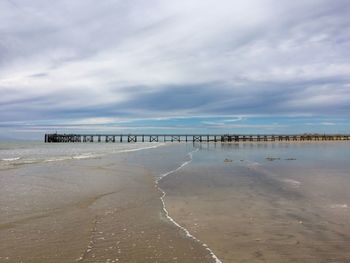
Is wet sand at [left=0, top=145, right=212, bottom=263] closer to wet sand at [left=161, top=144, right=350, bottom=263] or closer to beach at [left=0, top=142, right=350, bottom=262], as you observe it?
beach at [left=0, top=142, right=350, bottom=262]

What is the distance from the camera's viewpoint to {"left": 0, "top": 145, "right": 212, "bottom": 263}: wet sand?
689 centimetres

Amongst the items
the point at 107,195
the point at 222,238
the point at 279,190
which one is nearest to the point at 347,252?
the point at 222,238

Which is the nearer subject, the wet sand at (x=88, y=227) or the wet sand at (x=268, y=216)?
the wet sand at (x=88, y=227)

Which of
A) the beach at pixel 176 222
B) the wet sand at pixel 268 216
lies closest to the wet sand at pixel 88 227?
the beach at pixel 176 222

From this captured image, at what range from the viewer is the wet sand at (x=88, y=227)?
6.89 meters

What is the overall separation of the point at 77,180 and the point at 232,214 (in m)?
9.60

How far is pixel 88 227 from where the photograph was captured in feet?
29.2

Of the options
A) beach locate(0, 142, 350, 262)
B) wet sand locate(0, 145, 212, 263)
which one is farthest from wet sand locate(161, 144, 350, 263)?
wet sand locate(0, 145, 212, 263)

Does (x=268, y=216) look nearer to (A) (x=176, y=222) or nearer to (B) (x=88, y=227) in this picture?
(A) (x=176, y=222)

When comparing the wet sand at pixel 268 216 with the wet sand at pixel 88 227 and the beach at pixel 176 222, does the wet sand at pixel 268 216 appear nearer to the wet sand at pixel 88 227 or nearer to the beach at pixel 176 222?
the beach at pixel 176 222

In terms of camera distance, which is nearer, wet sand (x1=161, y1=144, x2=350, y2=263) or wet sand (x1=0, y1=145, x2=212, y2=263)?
wet sand (x1=0, y1=145, x2=212, y2=263)

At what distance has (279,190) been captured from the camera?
14.5 metres

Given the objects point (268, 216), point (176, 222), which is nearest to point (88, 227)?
point (176, 222)

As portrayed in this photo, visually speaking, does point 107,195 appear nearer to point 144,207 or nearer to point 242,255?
point 144,207
